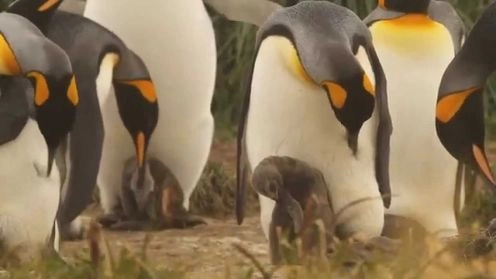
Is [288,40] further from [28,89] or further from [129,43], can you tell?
[129,43]

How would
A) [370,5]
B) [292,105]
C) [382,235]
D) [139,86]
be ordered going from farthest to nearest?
[370,5] < [139,86] < [382,235] < [292,105]

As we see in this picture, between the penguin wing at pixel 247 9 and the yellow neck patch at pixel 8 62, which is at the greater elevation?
the yellow neck patch at pixel 8 62

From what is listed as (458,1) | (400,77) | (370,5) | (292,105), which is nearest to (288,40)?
(292,105)

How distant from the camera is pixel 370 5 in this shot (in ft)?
26.1

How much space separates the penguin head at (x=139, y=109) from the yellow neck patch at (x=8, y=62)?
1017 millimetres

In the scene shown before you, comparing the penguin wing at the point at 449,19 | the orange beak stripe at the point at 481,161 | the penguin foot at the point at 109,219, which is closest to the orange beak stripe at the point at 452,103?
the orange beak stripe at the point at 481,161

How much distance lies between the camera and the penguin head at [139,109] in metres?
5.40

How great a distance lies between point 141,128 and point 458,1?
10.9 feet

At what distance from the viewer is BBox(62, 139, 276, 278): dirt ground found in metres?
4.63

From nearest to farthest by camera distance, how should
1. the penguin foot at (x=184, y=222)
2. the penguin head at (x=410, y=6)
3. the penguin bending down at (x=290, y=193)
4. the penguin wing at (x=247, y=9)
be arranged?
the penguin bending down at (x=290, y=193)
the penguin head at (x=410, y=6)
the penguin foot at (x=184, y=222)
the penguin wing at (x=247, y=9)

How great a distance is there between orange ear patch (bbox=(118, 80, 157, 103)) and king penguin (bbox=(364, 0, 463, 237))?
784 millimetres

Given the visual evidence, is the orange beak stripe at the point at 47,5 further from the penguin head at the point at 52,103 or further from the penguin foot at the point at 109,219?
the penguin foot at the point at 109,219

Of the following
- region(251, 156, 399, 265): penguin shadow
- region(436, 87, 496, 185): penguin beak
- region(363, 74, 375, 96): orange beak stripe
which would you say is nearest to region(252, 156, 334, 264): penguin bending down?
region(251, 156, 399, 265): penguin shadow

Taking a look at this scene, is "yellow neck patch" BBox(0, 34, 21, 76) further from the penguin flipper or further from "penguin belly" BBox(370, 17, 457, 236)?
"penguin belly" BBox(370, 17, 457, 236)
